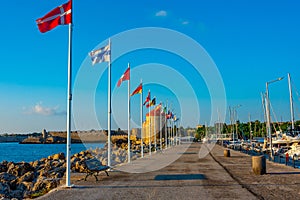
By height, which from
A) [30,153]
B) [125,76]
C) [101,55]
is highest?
[101,55]

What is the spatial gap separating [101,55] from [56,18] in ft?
18.5

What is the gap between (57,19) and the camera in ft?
46.6

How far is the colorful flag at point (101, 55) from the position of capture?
63.7 ft

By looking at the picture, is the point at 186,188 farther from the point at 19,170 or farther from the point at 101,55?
the point at 19,170

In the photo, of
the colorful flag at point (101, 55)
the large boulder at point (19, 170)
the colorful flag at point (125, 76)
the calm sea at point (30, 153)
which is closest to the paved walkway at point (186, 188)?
the colorful flag at point (101, 55)

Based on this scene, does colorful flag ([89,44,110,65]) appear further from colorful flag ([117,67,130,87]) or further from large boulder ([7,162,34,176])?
large boulder ([7,162,34,176])

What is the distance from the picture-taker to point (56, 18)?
14.2 metres

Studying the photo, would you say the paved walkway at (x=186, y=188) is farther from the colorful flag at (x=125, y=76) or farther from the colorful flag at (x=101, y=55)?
the colorful flag at (x=125, y=76)

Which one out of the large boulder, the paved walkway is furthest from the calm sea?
the paved walkway

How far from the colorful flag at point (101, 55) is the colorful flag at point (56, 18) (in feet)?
16.2

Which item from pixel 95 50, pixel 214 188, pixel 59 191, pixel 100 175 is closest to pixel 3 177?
pixel 100 175

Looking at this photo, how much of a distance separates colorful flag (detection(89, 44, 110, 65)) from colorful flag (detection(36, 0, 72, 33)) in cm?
495

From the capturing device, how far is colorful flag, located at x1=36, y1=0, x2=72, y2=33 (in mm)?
13859

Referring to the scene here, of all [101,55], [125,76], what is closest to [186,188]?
[101,55]
